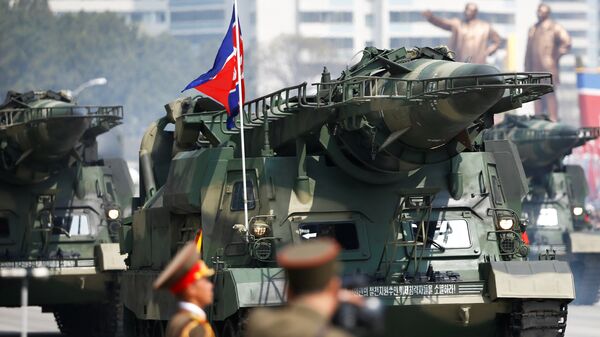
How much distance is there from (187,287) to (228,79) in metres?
10.8

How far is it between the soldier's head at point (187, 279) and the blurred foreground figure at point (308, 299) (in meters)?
2.31

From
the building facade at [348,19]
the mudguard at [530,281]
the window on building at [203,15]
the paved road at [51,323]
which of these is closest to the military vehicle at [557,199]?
the paved road at [51,323]

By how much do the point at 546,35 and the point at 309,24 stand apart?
54.7 meters

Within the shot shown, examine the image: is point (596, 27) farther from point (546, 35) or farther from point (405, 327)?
point (405, 327)

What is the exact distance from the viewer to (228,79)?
22719 millimetres

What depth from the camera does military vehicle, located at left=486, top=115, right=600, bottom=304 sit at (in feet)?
133

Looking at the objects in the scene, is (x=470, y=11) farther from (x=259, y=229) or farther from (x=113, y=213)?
(x=259, y=229)

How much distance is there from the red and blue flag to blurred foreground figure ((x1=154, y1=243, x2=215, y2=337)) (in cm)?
1020

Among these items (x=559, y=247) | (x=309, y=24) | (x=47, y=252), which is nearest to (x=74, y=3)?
(x=309, y=24)

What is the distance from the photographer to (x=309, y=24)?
14975cm

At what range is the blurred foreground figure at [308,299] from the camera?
9.41 meters

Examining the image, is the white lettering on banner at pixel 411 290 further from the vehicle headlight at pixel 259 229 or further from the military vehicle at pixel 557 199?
the military vehicle at pixel 557 199

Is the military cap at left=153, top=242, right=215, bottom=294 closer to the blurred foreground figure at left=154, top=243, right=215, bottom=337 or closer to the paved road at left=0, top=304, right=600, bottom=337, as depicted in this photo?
the blurred foreground figure at left=154, top=243, right=215, bottom=337

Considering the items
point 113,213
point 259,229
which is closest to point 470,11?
point 113,213
